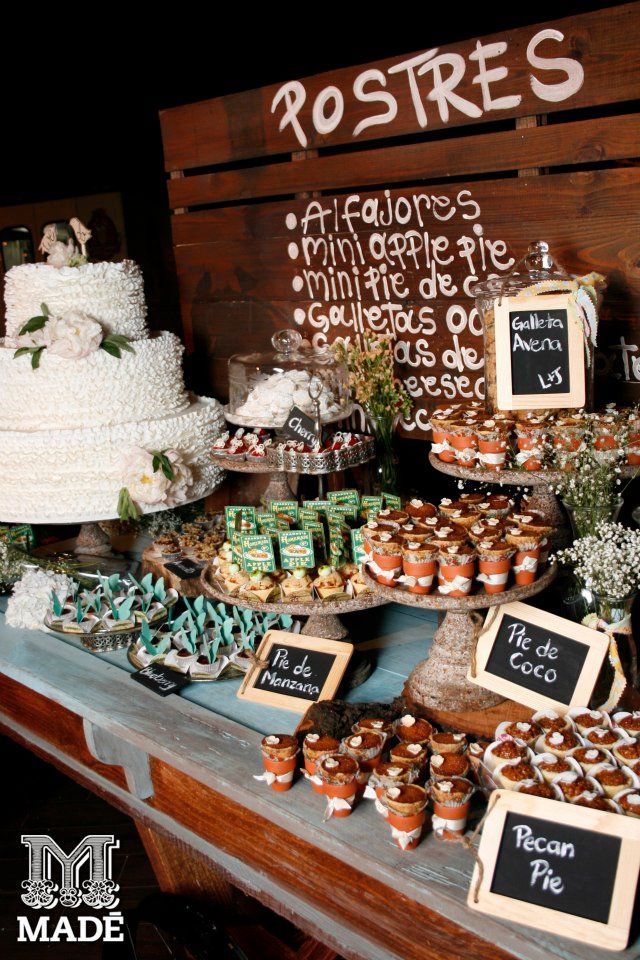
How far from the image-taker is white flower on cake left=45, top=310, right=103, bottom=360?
262 cm

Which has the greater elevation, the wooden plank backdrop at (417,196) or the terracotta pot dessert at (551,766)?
the wooden plank backdrop at (417,196)

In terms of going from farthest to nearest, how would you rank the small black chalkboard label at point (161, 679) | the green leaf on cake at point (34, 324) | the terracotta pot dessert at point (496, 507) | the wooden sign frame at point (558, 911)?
the green leaf on cake at point (34, 324) < the small black chalkboard label at point (161, 679) < the terracotta pot dessert at point (496, 507) < the wooden sign frame at point (558, 911)

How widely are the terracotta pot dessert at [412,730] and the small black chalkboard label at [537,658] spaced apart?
7.1 inches

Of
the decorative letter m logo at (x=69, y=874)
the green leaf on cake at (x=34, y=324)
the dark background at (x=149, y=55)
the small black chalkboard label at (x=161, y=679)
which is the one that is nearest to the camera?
the small black chalkboard label at (x=161, y=679)

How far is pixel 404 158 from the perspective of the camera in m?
2.65

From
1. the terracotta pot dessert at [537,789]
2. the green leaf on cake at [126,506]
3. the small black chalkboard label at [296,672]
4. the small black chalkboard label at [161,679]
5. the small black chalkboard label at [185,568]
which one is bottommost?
the small black chalkboard label at [161,679]

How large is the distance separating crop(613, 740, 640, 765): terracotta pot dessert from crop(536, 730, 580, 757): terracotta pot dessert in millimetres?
71

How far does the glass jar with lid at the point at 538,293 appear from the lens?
202cm

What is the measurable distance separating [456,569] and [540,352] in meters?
0.57

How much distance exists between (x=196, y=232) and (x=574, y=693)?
2.29 m


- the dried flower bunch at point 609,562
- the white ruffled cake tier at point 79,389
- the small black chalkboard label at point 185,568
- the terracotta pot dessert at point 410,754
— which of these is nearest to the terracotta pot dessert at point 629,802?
the terracotta pot dessert at point 410,754

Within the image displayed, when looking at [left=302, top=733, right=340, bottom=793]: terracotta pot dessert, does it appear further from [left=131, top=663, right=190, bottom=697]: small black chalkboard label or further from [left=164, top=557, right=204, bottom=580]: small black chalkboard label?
[left=164, top=557, right=204, bottom=580]: small black chalkboard label

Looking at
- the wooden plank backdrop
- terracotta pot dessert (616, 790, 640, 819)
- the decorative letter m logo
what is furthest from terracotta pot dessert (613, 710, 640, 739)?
the decorative letter m logo

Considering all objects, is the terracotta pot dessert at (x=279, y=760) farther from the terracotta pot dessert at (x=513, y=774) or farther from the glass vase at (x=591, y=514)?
the glass vase at (x=591, y=514)
